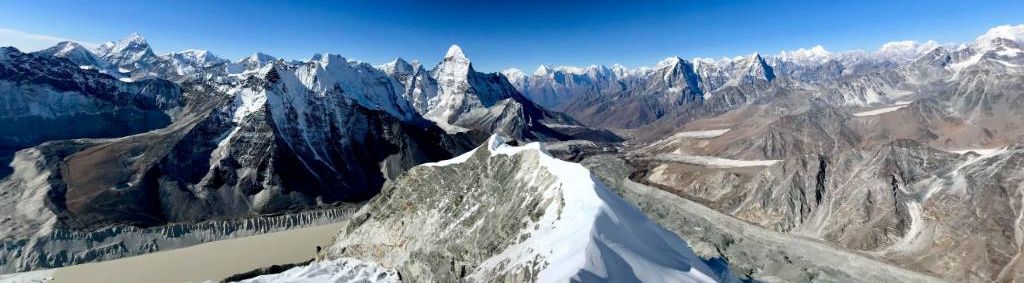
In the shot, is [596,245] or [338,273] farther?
[338,273]

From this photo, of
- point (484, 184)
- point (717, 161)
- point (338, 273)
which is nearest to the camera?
point (484, 184)

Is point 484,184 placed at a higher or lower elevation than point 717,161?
higher

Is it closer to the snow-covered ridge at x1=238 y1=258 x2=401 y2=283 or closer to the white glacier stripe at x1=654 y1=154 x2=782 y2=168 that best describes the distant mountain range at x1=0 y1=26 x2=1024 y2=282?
the white glacier stripe at x1=654 y1=154 x2=782 y2=168

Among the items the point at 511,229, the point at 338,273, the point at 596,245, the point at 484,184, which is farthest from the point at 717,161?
the point at 596,245

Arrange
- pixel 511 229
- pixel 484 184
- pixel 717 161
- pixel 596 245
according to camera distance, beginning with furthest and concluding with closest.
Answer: pixel 717 161, pixel 484 184, pixel 511 229, pixel 596 245

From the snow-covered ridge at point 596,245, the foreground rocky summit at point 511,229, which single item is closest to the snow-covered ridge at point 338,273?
the foreground rocky summit at point 511,229

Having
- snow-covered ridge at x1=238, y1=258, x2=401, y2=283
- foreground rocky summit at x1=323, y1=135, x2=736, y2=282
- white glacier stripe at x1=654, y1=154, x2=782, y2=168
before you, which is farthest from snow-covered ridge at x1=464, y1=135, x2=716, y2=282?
white glacier stripe at x1=654, y1=154, x2=782, y2=168

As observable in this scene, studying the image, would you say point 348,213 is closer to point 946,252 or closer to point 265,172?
point 265,172

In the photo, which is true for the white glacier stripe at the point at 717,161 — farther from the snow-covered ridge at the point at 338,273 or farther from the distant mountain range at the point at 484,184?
the snow-covered ridge at the point at 338,273

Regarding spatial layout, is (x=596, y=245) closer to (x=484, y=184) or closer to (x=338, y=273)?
(x=484, y=184)
